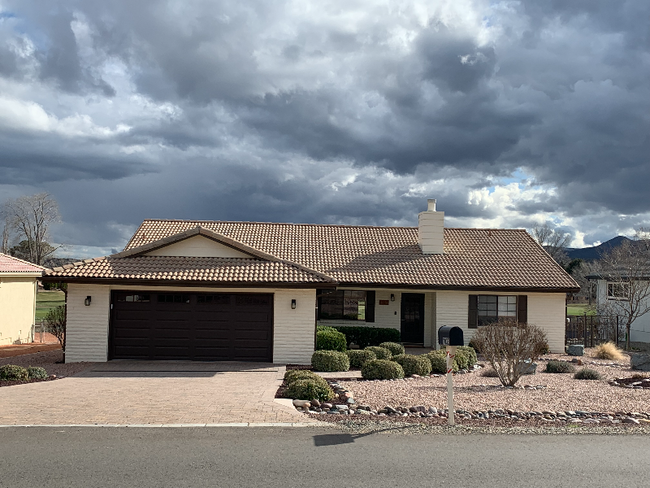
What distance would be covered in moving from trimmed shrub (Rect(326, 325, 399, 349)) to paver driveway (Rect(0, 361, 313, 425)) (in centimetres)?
543

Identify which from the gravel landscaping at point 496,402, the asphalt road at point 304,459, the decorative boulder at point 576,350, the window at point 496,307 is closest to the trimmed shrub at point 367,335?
the window at point 496,307

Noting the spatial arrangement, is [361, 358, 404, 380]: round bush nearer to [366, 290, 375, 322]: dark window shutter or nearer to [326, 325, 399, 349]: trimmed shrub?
[326, 325, 399, 349]: trimmed shrub

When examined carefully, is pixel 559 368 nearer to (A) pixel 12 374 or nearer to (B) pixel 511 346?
(B) pixel 511 346

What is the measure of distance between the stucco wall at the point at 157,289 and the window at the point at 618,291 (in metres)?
17.6

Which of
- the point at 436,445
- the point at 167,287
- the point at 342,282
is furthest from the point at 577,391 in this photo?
the point at 167,287

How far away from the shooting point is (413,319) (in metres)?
22.3

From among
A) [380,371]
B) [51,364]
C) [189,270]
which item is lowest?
[51,364]

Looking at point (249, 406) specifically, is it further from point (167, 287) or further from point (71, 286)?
point (71, 286)

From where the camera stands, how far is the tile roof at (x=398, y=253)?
20828 mm

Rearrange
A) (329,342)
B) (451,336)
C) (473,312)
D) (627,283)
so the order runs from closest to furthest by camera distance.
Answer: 1. (451,336)
2. (329,342)
3. (473,312)
4. (627,283)

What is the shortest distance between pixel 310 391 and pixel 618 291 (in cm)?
2288

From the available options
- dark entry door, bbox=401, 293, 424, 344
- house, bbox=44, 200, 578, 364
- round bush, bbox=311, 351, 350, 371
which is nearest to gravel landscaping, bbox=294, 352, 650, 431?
round bush, bbox=311, 351, 350, 371

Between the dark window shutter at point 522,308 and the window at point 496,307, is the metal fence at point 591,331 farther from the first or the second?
the window at point 496,307

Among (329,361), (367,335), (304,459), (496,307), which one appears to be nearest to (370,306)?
(367,335)
